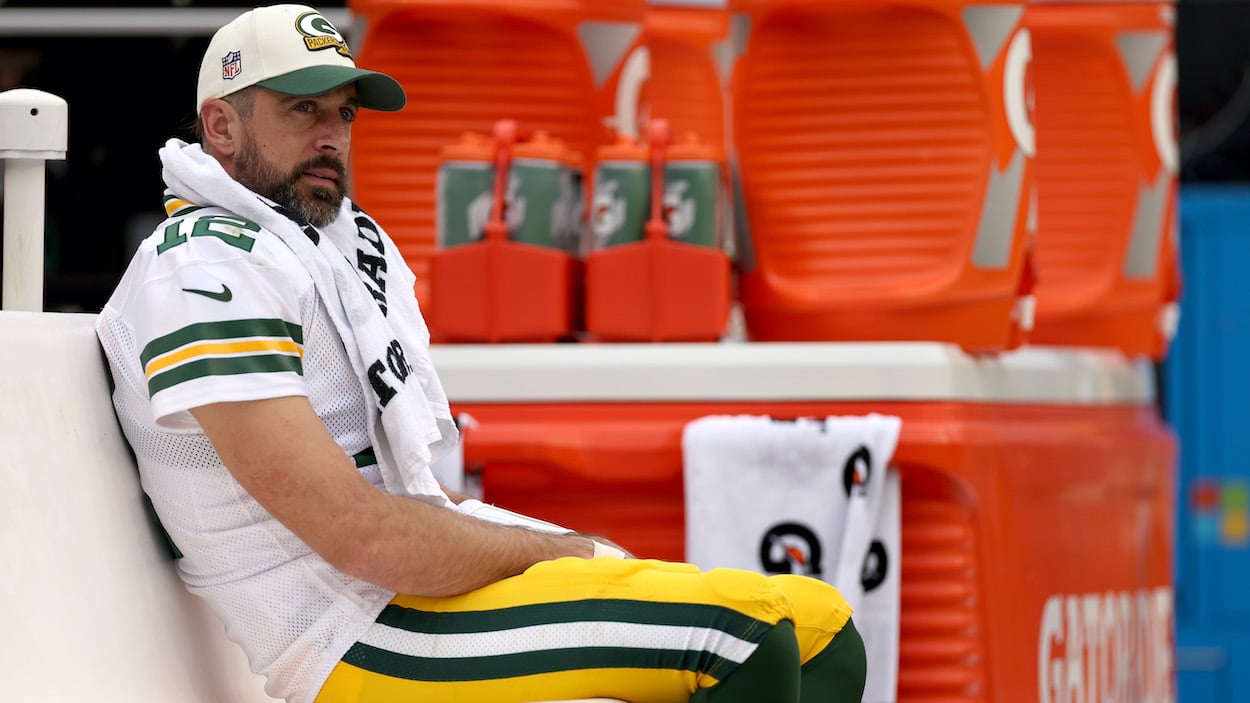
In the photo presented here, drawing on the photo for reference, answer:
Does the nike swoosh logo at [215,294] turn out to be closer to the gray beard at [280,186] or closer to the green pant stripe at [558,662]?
the gray beard at [280,186]

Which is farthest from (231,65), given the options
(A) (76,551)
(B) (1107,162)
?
(B) (1107,162)

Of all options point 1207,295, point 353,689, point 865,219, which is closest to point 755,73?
point 865,219

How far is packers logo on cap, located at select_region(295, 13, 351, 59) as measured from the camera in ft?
5.63

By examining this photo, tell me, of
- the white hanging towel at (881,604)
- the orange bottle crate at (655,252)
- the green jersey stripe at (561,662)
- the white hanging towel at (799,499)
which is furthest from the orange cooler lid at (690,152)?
the green jersey stripe at (561,662)

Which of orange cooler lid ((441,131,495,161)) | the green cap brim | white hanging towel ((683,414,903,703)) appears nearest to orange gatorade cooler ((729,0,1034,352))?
white hanging towel ((683,414,903,703))

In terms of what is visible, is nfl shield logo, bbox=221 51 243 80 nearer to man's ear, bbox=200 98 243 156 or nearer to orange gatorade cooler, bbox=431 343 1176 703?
man's ear, bbox=200 98 243 156

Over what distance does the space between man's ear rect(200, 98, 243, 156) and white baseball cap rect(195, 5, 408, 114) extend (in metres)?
0.01

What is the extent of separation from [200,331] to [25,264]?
1.55 feet

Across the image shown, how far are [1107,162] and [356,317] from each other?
2.49 metres

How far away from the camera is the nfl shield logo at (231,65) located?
1.71 m

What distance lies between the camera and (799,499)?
2398 mm

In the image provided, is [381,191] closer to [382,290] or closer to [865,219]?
[865,219]

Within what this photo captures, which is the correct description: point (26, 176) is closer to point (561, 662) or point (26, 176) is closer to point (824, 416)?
point (561, 662)

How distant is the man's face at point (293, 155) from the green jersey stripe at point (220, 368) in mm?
234
